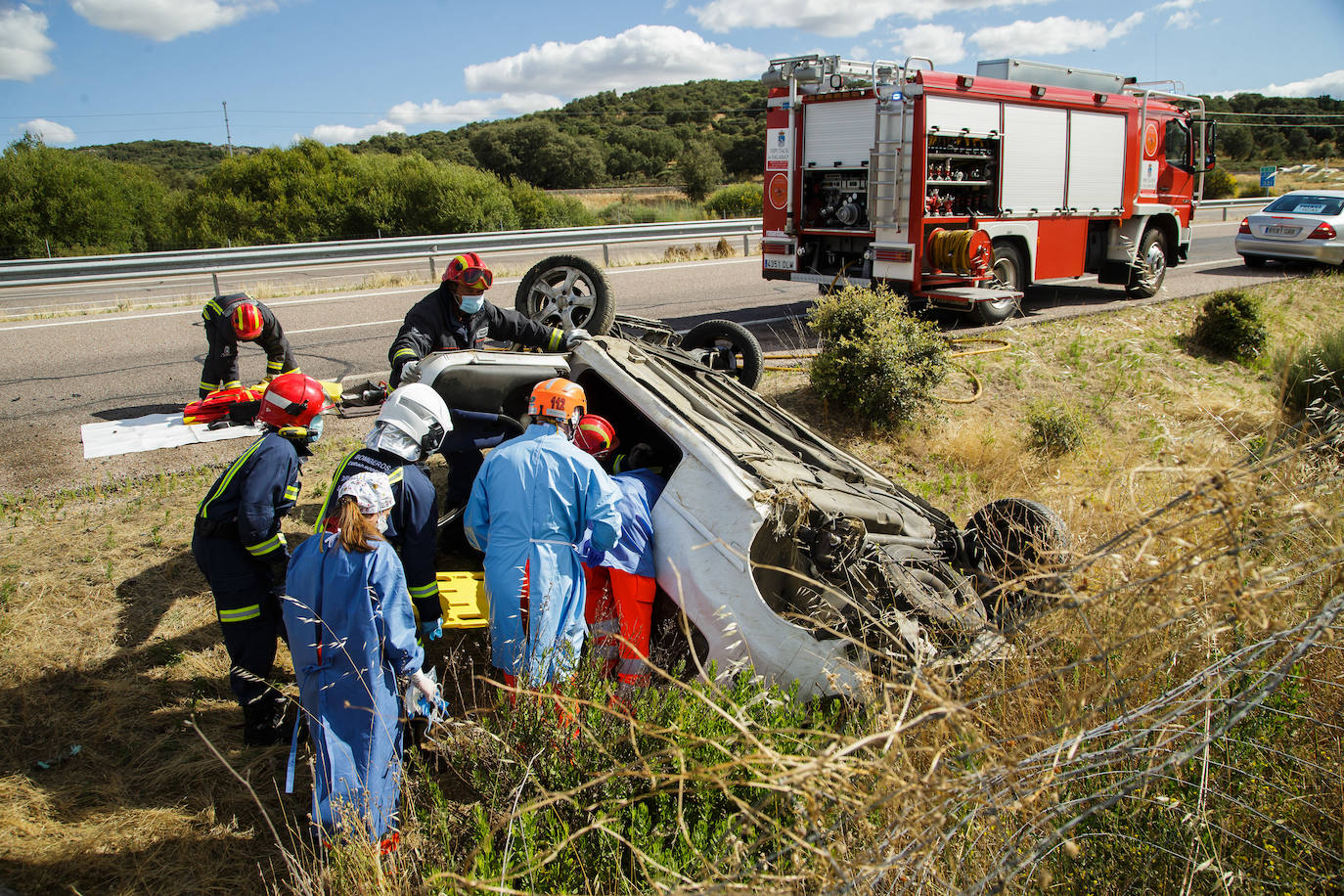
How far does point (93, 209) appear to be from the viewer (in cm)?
3612

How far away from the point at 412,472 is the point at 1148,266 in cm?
1246

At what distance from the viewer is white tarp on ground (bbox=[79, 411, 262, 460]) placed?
6.00 metres

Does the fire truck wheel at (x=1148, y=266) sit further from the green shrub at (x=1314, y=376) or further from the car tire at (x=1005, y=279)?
the green shrub at (x=1314, y=376)

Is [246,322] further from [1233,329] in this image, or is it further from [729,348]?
[1233,329]

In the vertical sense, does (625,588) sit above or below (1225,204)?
below

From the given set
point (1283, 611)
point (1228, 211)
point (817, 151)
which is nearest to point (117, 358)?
point (817, 151)

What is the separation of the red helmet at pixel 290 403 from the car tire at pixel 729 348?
125 inches

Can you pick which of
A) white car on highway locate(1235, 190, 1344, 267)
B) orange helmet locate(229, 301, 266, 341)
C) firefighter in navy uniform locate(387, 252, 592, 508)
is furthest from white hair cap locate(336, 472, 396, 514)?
white car on highway locate(1235, 190, 1344, 267)

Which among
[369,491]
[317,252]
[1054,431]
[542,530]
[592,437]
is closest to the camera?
[369,491]

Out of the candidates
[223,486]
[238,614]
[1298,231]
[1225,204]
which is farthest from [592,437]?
[1225,204]

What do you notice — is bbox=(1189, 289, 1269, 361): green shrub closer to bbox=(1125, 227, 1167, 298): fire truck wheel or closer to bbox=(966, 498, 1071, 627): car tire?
bbox=(1125, 227, 1167, 298): fire truck wheel

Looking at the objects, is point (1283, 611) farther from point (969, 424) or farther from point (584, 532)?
point (969, 424)

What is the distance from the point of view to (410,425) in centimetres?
353

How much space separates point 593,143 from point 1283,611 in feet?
189
